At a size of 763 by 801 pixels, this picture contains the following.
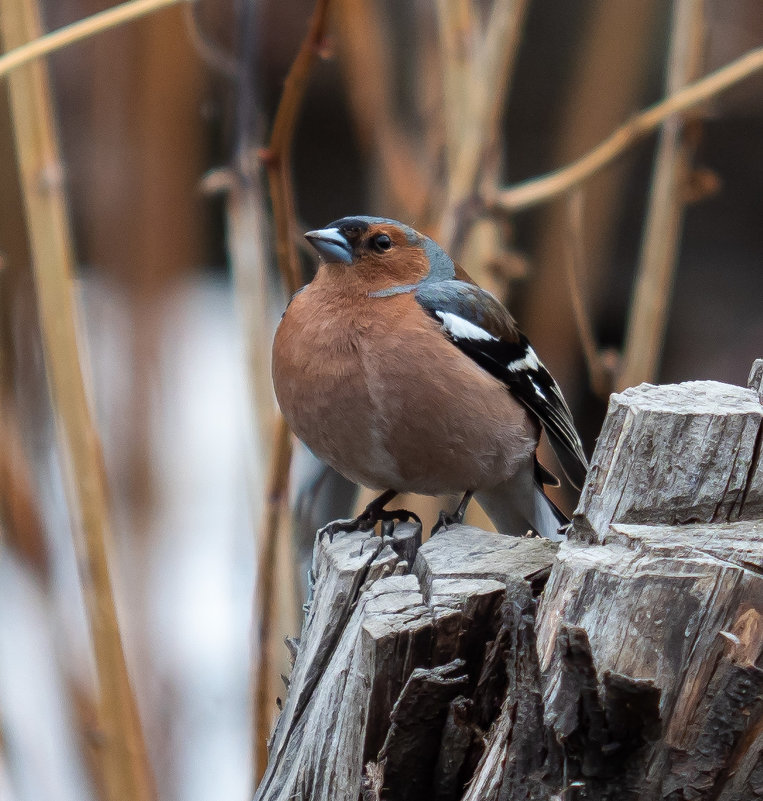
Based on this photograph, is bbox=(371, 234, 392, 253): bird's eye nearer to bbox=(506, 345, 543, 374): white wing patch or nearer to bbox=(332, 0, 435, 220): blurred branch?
bbox=(332, 0, 435, 220): blurred branch

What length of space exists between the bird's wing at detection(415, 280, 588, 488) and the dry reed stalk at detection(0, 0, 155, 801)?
995 mm

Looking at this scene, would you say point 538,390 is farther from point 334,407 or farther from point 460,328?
point 334,407

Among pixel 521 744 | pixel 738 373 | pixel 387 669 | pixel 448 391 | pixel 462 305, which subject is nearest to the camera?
pixel 521 744

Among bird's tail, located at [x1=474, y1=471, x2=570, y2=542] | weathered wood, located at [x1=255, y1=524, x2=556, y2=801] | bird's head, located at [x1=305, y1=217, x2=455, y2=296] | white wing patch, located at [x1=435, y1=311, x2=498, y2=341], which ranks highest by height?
bird's head, located at [x1=305, y1=217, x2=455, y2=296]

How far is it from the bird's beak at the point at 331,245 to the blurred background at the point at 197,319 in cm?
17

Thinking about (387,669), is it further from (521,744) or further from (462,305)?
(462,305)

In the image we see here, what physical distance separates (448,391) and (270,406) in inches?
18.4

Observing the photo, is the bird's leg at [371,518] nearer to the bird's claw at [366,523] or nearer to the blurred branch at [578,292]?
the bird's claw at [366,523]

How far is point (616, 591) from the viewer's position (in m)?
1.37

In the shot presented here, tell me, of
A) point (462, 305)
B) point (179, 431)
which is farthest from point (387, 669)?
point (179, 431)

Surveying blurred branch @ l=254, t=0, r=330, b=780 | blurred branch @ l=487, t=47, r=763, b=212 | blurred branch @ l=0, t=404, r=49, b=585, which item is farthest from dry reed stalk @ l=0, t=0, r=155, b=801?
blurred branch @ l=487, t=47, r=763, b=212

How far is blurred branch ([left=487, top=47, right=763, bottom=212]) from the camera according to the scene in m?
2.50

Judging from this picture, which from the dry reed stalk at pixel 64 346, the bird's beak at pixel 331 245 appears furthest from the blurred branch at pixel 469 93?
the dry reed stalk at pixel 64 346

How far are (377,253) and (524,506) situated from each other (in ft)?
2.77
